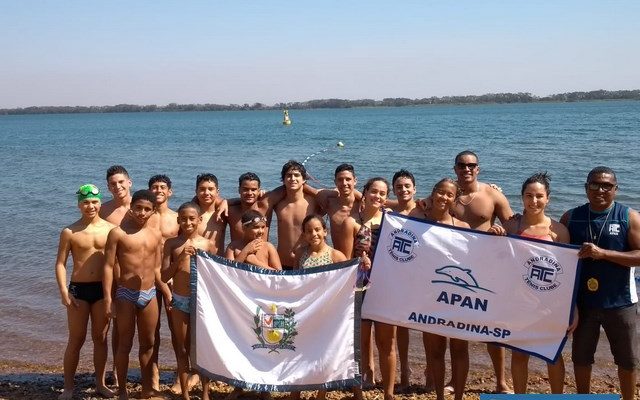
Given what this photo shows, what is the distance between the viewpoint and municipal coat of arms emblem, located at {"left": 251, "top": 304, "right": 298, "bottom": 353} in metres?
5.65

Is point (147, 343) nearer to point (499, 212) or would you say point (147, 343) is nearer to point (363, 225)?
point (363, 225)

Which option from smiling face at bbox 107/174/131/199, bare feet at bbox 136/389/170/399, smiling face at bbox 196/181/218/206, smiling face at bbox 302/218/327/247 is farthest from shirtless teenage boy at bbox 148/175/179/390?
smiling face at bbox 302/218/327/247

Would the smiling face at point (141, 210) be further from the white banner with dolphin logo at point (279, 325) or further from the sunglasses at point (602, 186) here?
the sunglasses at point (602, 186)

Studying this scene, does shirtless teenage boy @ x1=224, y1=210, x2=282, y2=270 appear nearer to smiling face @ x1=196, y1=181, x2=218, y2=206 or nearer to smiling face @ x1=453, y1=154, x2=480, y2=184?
smiling face @ x1=196, y1=181, x2=218, y2=206

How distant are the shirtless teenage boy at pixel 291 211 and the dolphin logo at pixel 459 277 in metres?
1.65

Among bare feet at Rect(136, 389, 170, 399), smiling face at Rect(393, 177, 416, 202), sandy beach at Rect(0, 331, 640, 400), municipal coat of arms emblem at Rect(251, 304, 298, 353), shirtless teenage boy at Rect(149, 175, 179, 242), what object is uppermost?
smiling face at Rect(393, 177, 416, 202)

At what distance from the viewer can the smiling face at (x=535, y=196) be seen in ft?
18.1

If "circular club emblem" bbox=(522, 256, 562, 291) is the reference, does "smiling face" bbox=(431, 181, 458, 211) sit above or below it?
above

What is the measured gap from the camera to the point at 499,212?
665cm

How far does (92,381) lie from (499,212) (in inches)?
194

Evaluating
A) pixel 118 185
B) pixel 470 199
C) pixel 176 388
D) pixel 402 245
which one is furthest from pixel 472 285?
pixel 118 185

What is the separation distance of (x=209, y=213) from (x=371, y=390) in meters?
2.56

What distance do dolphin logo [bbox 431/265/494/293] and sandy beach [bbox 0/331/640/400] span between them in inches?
57.8

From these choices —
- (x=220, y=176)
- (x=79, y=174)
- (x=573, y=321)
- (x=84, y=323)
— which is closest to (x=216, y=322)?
(x=84, y=323)
